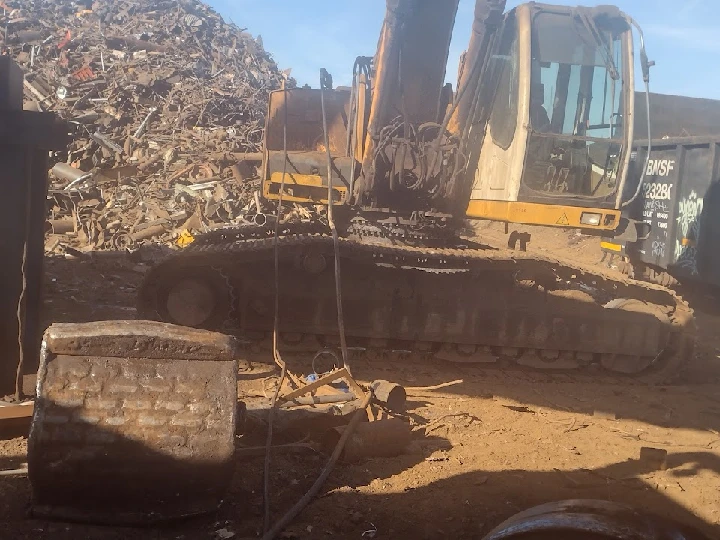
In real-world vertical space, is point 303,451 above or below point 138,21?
below

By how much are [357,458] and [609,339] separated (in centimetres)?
349

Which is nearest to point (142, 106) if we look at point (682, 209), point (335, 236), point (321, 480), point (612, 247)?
point (612, 247)

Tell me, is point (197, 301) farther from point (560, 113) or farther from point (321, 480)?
point (560, 113)

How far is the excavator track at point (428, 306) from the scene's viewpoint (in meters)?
5.85

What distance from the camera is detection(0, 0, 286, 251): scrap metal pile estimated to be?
1262 cm

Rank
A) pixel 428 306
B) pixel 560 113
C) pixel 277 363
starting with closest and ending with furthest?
pixel 277 363 → pixel 428 306 → pixel 560 113

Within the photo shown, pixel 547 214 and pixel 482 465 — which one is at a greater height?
pixel 547 214

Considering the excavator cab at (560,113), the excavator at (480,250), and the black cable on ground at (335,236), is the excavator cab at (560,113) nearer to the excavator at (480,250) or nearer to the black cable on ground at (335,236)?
the excavator at (480,250)

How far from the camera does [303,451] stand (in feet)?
12.7

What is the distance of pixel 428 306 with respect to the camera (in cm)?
615

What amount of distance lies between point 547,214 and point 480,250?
2.21 feet

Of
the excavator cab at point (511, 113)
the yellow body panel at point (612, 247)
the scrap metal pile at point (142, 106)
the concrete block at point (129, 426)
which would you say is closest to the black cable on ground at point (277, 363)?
the concrete block at point (129, 426)

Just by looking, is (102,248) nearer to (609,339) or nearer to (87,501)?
(609,339)

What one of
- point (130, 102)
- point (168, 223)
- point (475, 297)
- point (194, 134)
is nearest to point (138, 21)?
point (130, 102)
